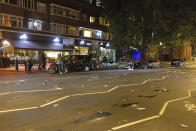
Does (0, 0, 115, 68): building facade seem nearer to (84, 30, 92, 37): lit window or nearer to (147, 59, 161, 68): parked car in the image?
→ (84, 30, 92, 37): lit window

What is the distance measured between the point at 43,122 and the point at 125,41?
110 ft

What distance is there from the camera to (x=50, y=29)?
3453cm

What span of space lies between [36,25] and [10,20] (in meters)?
4.30

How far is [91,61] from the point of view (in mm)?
27141

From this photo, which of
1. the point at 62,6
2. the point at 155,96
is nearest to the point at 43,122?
the point at 155,96

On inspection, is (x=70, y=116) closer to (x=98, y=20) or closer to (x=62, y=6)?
(x=62, y=6)

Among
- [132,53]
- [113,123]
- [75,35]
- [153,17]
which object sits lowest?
[113,123]

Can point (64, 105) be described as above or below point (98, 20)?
below

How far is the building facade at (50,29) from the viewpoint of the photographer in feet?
93.1

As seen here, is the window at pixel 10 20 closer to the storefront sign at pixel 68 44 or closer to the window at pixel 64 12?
the window at pixel 64 12

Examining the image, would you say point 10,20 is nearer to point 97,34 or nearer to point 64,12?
point 64,12

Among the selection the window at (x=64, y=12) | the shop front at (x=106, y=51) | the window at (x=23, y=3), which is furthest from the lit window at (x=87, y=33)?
the window at (x=23, y=3)

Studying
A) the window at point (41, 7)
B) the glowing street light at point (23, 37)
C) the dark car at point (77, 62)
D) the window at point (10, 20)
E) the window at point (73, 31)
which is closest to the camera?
the dark car at point (77, 62)

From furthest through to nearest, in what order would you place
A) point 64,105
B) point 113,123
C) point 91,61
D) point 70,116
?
1. point 91,61
2. point 64,105
3. point 70,116
4. point 113,123
